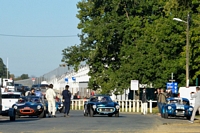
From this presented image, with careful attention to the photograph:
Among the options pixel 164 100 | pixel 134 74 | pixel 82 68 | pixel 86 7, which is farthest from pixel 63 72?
pixel 164 100

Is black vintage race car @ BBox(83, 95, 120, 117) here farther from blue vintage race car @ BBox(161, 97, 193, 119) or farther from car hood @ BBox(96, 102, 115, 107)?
blue vintage race car @ BBox(161, 97, 193, 119)

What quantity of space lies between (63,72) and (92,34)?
3609 cm

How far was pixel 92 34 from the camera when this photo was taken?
64875mm

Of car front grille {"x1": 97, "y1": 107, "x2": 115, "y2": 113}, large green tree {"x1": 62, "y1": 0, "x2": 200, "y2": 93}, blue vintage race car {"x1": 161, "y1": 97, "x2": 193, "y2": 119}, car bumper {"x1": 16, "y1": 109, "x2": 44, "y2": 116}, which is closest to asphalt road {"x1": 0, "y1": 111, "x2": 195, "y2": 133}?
car bumper {"x1": 16, "y1": 109, "x2": 44, "y2": 116}

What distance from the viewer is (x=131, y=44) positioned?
208ft

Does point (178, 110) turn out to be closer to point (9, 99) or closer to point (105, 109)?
point (105, 109)

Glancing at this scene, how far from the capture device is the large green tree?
193 feet

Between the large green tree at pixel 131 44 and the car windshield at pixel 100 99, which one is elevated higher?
the large green tree at pixel 131 44

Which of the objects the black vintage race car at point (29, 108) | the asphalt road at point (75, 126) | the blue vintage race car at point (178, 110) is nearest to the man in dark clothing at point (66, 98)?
the black vintage race car at point (29, 108)

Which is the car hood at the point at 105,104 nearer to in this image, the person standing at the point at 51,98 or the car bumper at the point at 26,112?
the person standing at the point at 51,98

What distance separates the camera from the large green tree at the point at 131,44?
58.8 meters

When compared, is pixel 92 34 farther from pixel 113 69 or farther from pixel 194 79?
pixel 194 79

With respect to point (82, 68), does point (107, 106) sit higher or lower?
lower

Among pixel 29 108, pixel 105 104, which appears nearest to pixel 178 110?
pixel 105 104
